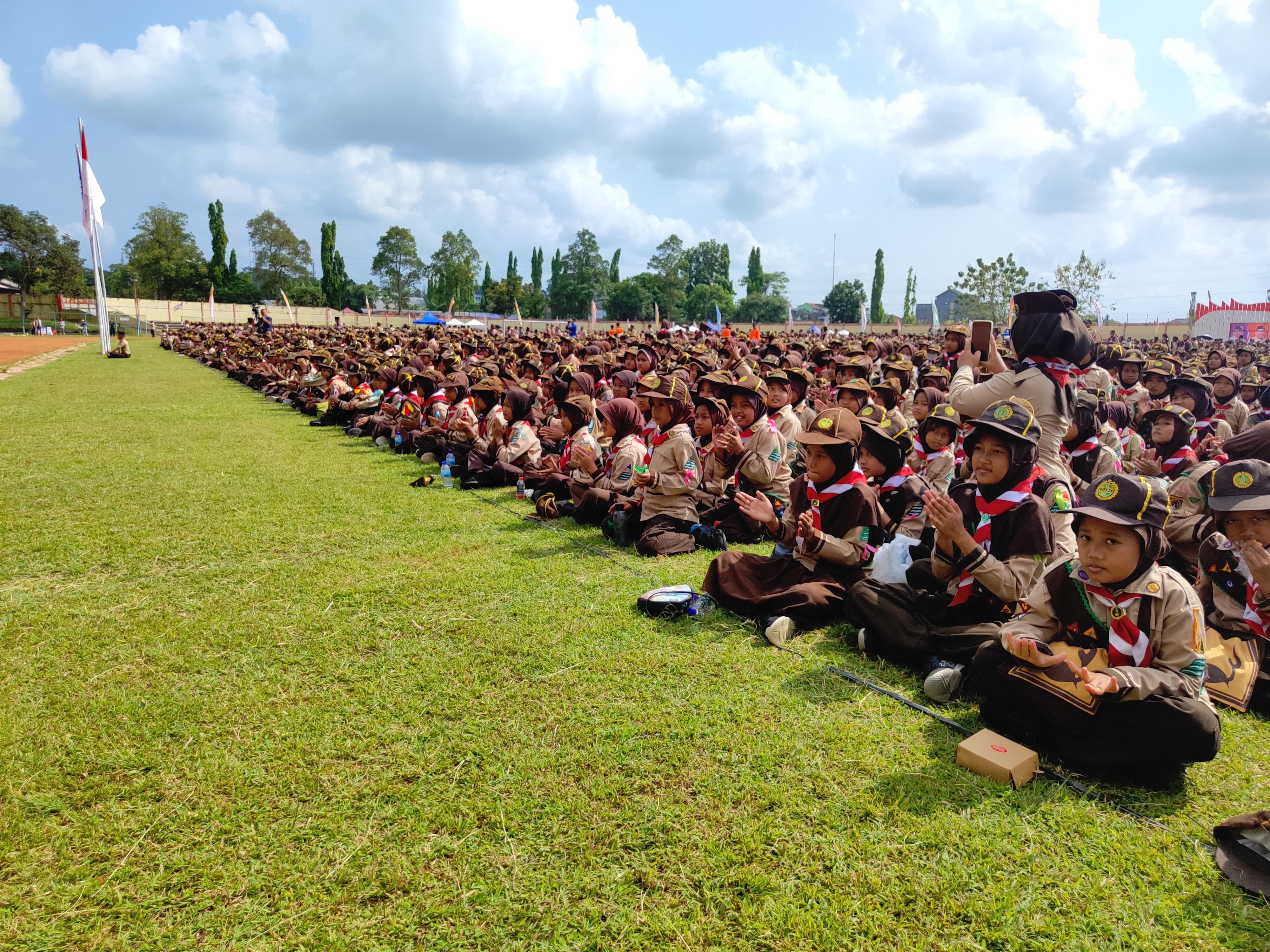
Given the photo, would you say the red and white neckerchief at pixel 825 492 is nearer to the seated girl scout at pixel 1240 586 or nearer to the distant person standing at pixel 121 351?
the seated girl scout at pixel 1240 586

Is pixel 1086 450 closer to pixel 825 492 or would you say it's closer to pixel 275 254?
pixel 825 492

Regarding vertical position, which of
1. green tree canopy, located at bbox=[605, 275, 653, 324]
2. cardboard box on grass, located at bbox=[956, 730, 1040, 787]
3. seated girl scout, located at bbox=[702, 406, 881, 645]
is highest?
green tree canopy, located at bbox=[605, 275, 653, 324]

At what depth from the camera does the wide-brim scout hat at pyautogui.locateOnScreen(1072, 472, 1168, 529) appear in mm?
2939

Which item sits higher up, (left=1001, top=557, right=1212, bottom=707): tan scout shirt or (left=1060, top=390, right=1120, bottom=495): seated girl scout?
(left=1060, top=390, right=1120, bottom=495): seated girl scout

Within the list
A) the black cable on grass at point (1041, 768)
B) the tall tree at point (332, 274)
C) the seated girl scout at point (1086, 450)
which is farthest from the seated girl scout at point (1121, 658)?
the tall tree at point (332, 274)

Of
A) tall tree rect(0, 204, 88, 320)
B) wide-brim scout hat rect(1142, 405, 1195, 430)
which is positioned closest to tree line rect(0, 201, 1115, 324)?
tall tree rect(0, 204, 88, 320)

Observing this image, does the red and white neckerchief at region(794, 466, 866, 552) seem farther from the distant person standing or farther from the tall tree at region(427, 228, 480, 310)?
the tall tree at region(427, 228, 480, 310)

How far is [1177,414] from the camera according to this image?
6.69m

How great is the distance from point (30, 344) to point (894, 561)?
4373 centimetres

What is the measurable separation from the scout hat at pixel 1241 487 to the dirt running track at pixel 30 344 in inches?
1205

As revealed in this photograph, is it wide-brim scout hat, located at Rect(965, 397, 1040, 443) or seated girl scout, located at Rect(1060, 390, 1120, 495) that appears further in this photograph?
seated girl scout, located at Rect(1060, 390, 1120, 495)

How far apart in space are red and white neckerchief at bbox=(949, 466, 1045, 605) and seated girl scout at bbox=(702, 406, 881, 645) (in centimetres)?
68

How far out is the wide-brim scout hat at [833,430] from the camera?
4605mm

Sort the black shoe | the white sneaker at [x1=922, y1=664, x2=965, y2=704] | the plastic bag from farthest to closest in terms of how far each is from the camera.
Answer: the black shoe < the plastic bag < the white sneaker at [x1=922, y1=664, x2=965, y2=704]
